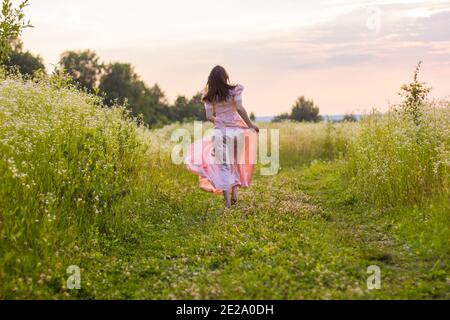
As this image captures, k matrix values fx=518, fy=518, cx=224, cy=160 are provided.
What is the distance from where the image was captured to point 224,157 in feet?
33.5

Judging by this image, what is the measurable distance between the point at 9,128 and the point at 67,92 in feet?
9.15

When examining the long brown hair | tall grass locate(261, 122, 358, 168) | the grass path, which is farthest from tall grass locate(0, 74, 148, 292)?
tall grass locate(261, 122, 358, 168)

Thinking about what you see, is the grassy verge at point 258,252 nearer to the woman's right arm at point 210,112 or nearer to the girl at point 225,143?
the girl at point 225,143

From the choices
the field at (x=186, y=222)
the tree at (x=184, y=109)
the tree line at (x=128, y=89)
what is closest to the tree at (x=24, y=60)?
the tree line at (x=128, y=89)

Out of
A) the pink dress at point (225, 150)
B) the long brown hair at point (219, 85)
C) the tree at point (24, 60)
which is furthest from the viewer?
the tree at point (24, 60)

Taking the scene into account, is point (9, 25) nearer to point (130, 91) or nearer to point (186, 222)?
point (186, 222)

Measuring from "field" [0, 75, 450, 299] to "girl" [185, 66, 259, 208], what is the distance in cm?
56

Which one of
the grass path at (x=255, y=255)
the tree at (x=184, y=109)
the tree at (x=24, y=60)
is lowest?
the grass path at (x=255, y=255)

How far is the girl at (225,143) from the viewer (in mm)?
9969

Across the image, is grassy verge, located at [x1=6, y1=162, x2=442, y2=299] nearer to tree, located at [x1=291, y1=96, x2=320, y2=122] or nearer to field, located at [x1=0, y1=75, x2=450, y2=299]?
field, located at [x1=0, y1=75, x2=450, y2=299]

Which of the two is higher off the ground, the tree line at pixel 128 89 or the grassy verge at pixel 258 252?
the tree line at pixel 128 89

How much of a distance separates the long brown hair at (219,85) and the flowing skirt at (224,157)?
68 centimetres

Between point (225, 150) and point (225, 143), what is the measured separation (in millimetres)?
141
